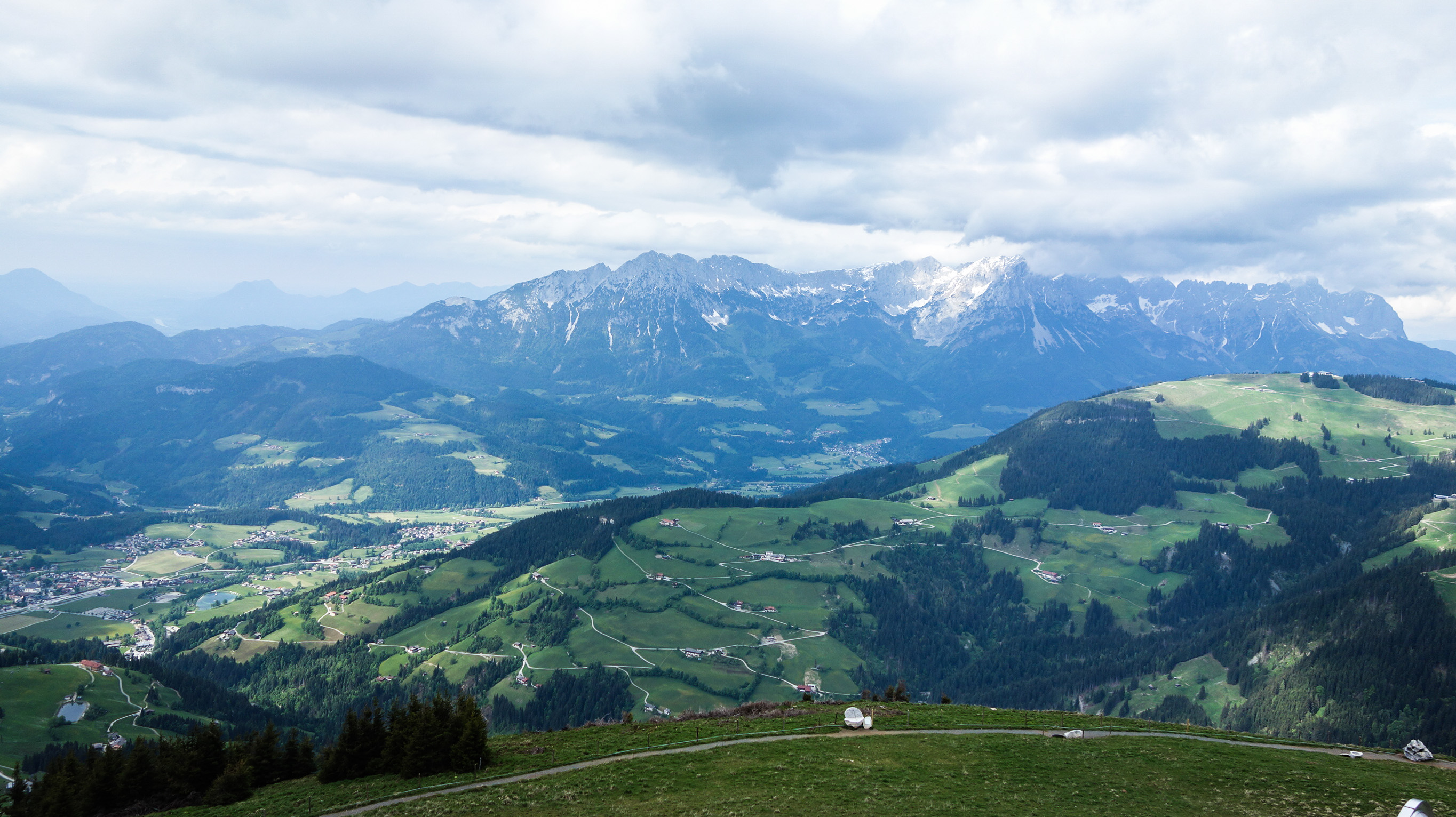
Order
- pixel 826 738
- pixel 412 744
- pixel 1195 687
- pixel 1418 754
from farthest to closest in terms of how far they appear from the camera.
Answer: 1. pixel 1195 687
2. pixel 826 738
3. pixel 412 744
4. pixel 1418 754

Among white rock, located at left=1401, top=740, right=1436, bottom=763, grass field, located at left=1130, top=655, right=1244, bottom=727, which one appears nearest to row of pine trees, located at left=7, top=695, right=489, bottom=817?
white rock, located at left=1401, top=740, right=1436, bottom=763

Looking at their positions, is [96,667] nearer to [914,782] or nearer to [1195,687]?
[914,782]

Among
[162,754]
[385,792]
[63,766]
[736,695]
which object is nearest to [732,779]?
[385,792]

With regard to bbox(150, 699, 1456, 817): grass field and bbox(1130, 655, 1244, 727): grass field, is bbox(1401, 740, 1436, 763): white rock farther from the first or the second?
bbox(1130, 655, 1244, 727): grass field

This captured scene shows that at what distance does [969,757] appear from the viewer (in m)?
58.9

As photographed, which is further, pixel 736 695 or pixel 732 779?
pixel 736 695

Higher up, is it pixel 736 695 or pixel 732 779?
pixel 732 779

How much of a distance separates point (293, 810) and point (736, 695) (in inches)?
5064

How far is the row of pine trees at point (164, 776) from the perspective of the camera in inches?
2552

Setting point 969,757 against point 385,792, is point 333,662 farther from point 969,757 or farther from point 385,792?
point 969,757

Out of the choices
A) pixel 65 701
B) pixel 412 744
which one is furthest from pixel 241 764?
pixel 65 701

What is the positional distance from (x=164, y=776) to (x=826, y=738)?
193ft

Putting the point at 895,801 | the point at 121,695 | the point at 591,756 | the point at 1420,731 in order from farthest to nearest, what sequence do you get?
the point at 121,695
the point at 1420,731
the point at 591,756
the point at 895,801

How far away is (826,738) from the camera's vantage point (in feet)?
214
